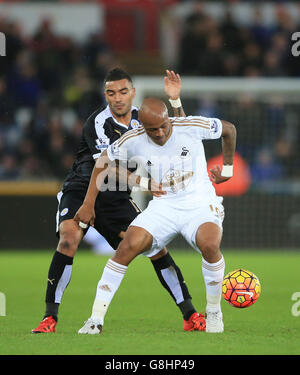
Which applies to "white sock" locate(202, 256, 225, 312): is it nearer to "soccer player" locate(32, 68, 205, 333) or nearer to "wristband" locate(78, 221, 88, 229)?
"soccer player" locate(32, 68, 205, 333)

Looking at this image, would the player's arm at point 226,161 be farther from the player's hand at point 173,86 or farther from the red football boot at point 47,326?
the red football boot at point 47,326

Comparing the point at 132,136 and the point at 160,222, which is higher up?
the point at 132,136

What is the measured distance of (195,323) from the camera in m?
6.49

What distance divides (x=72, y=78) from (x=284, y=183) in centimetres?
472

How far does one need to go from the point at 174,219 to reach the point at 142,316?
1433 millimetres

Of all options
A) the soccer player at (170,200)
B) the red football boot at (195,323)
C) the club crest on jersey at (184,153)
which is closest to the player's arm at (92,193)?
the soccer player at (170,200)

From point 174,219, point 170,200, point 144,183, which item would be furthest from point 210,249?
point 144,183

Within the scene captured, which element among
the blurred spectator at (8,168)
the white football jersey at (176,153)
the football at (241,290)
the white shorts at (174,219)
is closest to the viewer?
the white shorts at (174,219)

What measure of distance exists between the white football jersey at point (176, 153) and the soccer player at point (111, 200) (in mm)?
479

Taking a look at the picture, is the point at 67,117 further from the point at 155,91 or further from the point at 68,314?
the point at 68,314

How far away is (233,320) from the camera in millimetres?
7055

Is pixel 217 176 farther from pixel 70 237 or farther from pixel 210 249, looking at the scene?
pixel 70 237

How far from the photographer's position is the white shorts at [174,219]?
20.3 ft

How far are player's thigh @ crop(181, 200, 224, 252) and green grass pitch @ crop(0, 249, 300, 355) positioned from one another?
0.68m
